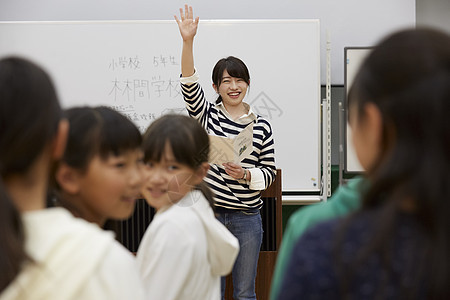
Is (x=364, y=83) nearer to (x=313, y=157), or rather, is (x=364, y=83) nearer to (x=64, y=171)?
(x=64, y=171)

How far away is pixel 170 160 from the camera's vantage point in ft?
4.98

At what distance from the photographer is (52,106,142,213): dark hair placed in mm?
1060

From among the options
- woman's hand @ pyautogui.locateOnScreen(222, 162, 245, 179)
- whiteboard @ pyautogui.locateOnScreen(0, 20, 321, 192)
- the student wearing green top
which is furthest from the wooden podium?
the student wearing green top

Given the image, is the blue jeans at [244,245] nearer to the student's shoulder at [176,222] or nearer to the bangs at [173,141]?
the bangs at [173,141]

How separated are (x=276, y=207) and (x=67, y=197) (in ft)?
6.23

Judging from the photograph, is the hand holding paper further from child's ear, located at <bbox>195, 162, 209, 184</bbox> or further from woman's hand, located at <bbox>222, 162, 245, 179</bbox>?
child's ear, located at <bbox>195, 162, 209, 184</bbox>

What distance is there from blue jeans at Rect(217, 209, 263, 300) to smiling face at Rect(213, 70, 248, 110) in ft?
1.74

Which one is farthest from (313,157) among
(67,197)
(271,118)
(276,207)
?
(67,197)

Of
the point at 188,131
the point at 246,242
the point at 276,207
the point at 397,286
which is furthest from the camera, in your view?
the point at 276,207

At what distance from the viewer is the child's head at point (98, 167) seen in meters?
1.06

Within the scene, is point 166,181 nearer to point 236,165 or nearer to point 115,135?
point 115,135

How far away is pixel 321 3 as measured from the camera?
4.52m

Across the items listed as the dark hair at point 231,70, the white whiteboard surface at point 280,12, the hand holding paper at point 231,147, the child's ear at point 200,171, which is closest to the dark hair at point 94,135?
the child's ear at point 200,171

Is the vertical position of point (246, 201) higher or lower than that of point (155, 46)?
lower
